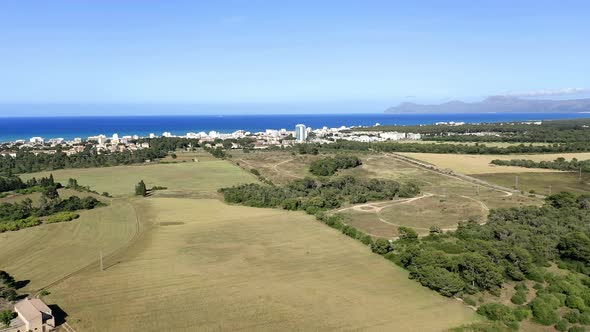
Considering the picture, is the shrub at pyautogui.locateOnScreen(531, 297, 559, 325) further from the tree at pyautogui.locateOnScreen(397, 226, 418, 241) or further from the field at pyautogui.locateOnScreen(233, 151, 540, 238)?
the field at pyautogui.locateOnScreen(233, 151, 540, 238)

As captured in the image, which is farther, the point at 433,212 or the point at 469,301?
the point at 433,212

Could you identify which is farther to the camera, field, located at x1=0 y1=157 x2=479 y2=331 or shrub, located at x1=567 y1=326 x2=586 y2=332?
field, located at x1=0 y1=157 x2=479 y2=331

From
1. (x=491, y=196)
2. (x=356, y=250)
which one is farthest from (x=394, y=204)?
(x=356, y=250)

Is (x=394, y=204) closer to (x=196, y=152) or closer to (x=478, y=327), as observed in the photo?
(x=478, y=327)

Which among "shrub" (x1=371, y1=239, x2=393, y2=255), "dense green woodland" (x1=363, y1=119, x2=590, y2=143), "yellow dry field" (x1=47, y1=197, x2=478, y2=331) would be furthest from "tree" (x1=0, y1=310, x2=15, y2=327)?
"dense green woodland" (x1=363, y1=119, x2=590, y2=143)

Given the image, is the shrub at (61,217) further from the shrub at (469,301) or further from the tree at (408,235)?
the shrub at (469,301)

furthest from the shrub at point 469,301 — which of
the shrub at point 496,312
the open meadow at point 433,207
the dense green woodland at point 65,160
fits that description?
the dense green woodland at point 65,160

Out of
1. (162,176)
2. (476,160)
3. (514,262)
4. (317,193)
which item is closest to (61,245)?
(317,193)

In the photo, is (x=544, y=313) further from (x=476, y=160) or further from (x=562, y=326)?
(x=476, y=160)
